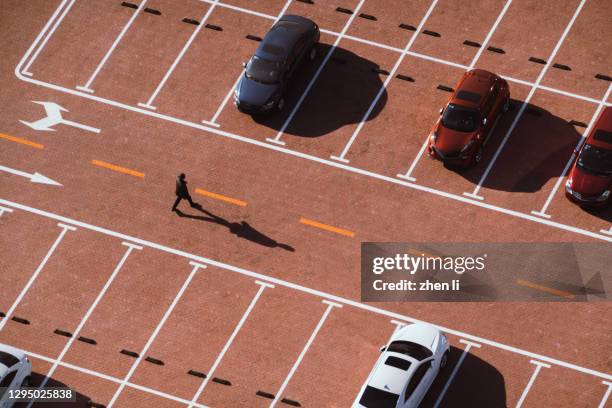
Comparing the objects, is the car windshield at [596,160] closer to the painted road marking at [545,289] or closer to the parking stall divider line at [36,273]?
the painted road marking at [545,289]

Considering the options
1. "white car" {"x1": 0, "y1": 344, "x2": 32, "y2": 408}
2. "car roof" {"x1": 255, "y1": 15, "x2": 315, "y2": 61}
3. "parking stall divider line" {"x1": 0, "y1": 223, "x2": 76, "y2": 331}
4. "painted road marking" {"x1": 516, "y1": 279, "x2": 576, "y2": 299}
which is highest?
"car roof" {"x1": 255, "y1": 15, "x2": 315, "y2": 61}

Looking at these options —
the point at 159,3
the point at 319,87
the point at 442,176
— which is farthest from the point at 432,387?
the point at 159,3

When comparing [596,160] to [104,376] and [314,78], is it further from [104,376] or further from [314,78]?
[104,376]

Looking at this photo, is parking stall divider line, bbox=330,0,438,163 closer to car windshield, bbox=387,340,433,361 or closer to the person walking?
the person walking

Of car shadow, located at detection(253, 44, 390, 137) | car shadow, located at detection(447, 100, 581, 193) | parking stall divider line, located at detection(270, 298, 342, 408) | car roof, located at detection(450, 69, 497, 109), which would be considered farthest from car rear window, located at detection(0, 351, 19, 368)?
car roof, located at detection(450, 69, 497, 109)

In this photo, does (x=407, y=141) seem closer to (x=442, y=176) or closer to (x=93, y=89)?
(x=442, y=176)

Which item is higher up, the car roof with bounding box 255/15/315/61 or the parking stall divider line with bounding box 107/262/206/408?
the car roof with bounding box 255/15/315/61
